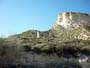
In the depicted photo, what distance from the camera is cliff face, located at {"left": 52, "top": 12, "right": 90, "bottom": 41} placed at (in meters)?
74.3

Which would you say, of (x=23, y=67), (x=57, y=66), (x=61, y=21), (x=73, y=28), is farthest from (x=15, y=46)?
(x=61, y=21)

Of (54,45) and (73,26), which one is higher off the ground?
(73,26)

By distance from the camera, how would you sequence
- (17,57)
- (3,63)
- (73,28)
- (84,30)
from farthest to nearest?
(73,28) → (84,30) → (17,57) → (3,63)

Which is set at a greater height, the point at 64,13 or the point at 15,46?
the point at 64,13

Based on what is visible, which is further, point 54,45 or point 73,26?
point 73,26

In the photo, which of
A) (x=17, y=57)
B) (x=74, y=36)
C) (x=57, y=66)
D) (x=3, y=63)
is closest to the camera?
(x=3, y=63)

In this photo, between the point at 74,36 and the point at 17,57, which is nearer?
the point at 17,57

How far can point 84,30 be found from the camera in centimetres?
7700

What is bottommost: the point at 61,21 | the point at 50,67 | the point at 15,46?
the point at 50,67

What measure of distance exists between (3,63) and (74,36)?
5792cm

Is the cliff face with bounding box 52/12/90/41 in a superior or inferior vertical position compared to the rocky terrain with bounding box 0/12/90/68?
superior

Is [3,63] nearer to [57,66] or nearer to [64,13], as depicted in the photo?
[57,66]

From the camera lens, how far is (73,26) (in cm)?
8506

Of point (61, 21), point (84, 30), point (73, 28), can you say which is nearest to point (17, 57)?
point (84, 30)
